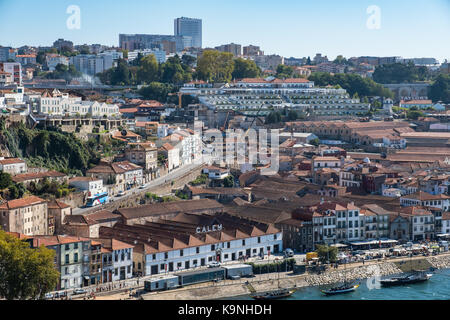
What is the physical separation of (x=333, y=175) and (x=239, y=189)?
8.07ft

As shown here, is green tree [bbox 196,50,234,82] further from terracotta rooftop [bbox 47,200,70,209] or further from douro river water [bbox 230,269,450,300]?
douro river water [bbox 230,269,450,300]

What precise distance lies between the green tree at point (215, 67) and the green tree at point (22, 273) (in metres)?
20.9

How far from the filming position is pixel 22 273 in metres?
8.77

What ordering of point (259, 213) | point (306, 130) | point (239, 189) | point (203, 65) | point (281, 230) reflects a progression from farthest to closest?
point (203, 65) → point (306, 130) → point (239, 189) → point (259, 213) → point (281, 230)

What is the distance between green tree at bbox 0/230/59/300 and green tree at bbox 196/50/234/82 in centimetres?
2089

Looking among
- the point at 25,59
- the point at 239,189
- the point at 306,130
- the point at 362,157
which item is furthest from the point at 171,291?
the point at 25,59

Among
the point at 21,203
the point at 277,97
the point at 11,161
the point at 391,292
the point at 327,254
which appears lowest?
the point at 391,292

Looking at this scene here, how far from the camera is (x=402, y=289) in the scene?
36.7 feet

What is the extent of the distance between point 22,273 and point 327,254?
485cm

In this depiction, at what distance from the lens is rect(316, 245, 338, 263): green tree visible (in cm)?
1169

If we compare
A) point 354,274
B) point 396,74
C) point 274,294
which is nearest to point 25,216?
point 274,294

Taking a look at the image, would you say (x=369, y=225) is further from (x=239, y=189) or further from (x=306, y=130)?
(x=306, y=130)

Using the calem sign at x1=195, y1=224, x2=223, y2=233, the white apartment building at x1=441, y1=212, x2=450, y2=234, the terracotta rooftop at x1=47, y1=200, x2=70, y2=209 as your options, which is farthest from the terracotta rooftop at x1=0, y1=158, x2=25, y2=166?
the white apartment building at x1=441, y1=212, x2=450, y2=234

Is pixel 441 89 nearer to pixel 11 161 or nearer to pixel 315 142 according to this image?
pixel 315 142
